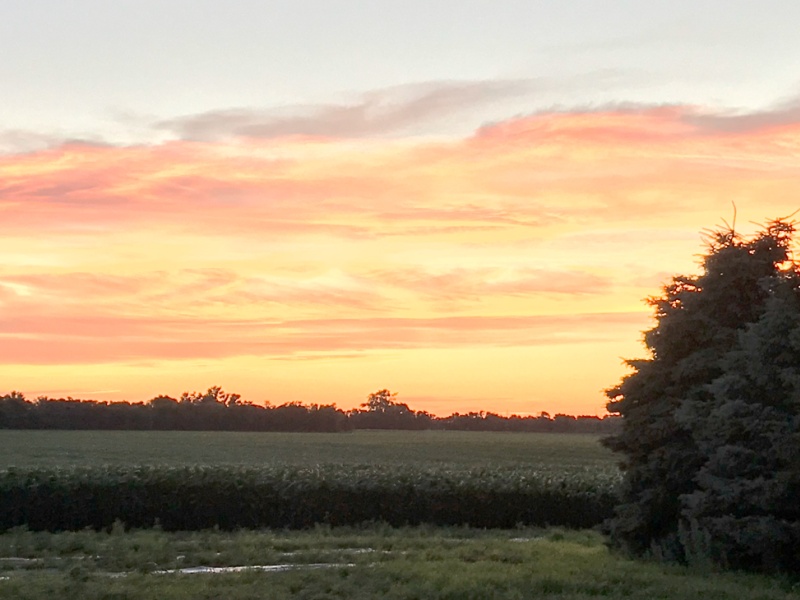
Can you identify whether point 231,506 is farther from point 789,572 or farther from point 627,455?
point 789,572

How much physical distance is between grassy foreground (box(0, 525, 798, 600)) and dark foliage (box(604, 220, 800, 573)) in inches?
26.4

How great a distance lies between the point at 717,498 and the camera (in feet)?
43.9

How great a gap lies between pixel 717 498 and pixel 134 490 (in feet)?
50.8

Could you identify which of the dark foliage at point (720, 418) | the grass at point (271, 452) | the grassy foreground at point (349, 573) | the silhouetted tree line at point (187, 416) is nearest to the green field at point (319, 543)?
the grassy foreground at point (349, 573)

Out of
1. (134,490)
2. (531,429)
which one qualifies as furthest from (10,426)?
(134,490)

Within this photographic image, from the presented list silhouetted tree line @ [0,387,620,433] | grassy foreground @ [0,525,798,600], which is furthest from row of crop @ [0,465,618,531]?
silhouetted tree line @ [0,387,620,433]

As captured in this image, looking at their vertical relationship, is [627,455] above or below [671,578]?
above

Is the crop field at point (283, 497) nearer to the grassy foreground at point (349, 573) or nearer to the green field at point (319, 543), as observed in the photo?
the green field at point (319, 543)

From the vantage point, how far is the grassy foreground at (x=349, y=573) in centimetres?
1162

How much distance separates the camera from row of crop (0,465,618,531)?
23.5 meters

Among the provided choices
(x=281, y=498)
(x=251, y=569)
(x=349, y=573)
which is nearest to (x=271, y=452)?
(x=281, y=498)

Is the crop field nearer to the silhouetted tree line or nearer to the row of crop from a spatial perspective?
the row of crop

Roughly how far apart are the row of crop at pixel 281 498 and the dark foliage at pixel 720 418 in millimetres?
10115

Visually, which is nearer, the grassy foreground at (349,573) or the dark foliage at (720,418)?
the grassy foreground at (349,573)
